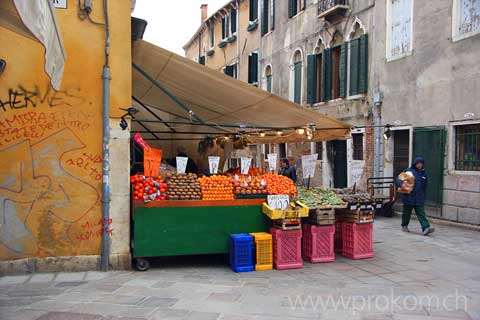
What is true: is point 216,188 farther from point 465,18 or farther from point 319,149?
point 319,149

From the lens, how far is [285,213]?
6609 mm

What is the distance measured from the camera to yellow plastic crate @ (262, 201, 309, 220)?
6570 mm

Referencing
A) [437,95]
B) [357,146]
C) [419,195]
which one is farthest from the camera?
[357,146]

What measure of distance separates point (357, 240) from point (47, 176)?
4.74m

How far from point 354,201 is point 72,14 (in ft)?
16.3

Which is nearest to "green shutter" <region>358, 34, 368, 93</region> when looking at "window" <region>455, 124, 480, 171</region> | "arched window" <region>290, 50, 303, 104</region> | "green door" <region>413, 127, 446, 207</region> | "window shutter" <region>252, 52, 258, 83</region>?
"green door" <region>413, 127, 446, 207</region>

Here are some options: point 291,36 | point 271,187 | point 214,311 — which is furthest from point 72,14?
point 291,36

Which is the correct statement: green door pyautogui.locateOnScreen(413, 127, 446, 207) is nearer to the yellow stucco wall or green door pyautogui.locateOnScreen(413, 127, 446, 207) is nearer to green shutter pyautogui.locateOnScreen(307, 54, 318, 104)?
green shutter pyautogui.locateOnScreen(307, 54, 318, 104)

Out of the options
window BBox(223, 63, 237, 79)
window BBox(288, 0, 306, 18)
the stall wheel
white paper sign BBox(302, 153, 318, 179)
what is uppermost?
window BBox(288, 0, 306, 18)

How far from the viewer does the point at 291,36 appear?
736 inches

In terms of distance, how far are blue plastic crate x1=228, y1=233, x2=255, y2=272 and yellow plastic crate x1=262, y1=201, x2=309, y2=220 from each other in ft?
1.49

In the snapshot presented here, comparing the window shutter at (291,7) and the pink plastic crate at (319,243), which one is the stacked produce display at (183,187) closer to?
the pink plastic crate at (319,243)

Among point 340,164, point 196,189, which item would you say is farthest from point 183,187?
point 340,164

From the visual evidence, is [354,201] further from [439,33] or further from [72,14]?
[439,33]
